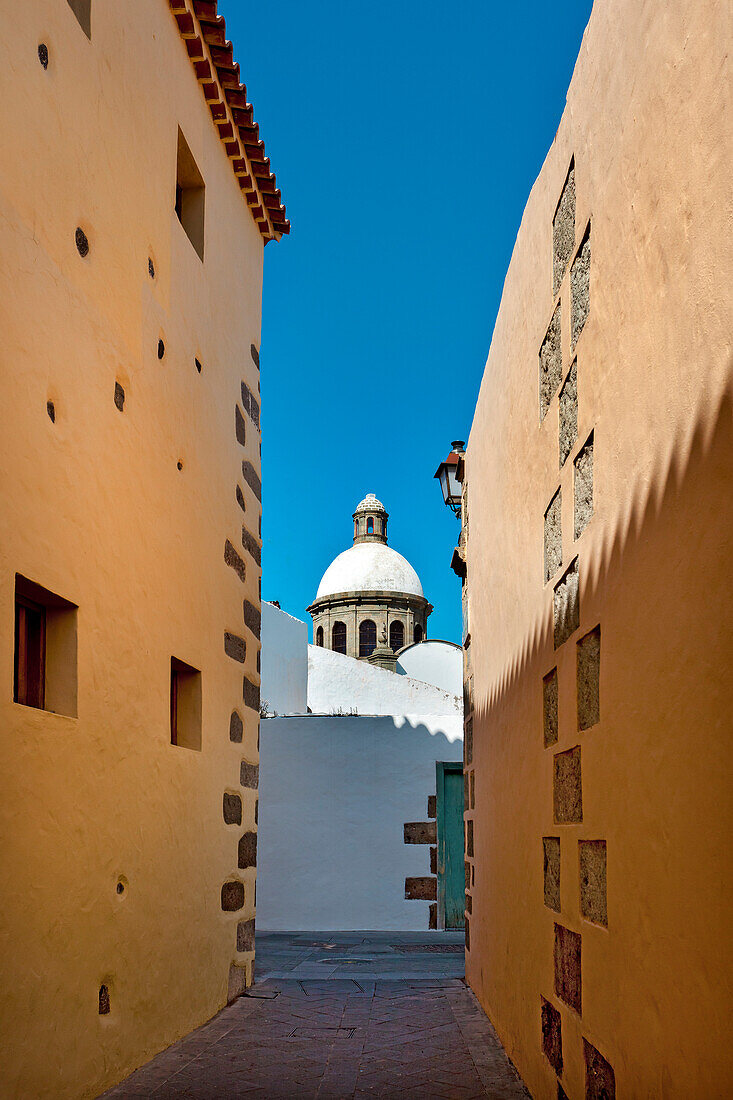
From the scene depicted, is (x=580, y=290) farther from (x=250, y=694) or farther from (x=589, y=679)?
(x=250, y=694)

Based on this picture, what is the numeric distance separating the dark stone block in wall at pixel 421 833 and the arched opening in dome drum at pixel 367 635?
23081 mm

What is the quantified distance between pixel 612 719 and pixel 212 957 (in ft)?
11.2

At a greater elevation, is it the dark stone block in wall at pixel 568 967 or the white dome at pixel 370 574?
the white dome at pixel 370 574

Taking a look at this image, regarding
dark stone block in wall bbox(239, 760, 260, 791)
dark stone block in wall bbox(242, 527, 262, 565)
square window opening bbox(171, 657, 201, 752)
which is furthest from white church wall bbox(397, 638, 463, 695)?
square window opening bbox(171, 657, 201, 752)

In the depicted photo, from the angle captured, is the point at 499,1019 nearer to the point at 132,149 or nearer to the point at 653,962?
the point at 653,962

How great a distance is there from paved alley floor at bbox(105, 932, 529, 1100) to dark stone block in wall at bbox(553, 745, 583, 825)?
47.9 inches

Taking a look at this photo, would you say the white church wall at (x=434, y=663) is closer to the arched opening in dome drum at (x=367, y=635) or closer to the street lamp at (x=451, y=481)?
the arched opening in dome drum at (x=367, y=635)

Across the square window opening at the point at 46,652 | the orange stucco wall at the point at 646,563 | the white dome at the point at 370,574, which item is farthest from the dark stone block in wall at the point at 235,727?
the white dome at the point at 370,574

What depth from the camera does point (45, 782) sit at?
3.39 m

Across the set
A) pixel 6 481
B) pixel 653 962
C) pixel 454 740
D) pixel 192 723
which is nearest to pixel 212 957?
pixel 192 723

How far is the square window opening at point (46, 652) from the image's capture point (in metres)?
3.55

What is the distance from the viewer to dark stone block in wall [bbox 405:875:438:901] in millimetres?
10461

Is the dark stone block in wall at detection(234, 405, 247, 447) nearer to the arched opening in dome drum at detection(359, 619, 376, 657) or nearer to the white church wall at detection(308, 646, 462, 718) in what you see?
the white church wall at detection(308, 646, 462, 718)

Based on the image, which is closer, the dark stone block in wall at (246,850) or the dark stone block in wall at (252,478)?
the dark stone block in wall at (246,850)
